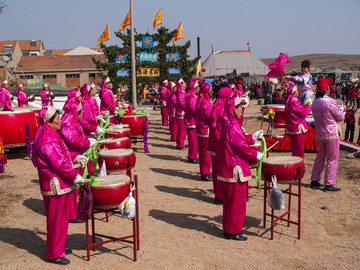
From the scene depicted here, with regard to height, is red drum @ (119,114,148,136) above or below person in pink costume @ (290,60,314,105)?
below

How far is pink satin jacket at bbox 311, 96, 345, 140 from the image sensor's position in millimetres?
7586

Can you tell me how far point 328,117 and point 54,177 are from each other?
5.33 meters

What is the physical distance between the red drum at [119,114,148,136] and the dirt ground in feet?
8.41

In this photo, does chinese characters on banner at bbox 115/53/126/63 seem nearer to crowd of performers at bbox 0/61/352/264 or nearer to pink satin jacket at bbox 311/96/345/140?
crowd of performers at bbox 0/61/352/264

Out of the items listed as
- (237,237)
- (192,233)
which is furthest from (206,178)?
(237,237)

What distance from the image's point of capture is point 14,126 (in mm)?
10625

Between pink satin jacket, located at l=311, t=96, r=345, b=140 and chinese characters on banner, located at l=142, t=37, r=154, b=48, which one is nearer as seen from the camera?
pink satin jacket, located at l=311, t=96, r=345, b=140

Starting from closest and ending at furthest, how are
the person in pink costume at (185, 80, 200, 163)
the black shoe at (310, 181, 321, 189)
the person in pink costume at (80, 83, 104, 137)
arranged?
1. the person in pink costume at (80, 83, 104, 137)
2. the black shoe at (310, 181, 321, 189)
3. the person in pink costume at (185, 80, 200, 163)

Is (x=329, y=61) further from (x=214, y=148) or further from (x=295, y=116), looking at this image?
(x=214, y=148)

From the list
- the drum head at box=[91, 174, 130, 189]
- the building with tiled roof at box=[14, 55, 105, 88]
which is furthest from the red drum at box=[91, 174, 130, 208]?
the building with tiled roof at box=[14, 55, 105, 88]

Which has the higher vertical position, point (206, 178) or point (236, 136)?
point (236, 136)

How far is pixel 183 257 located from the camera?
16.5 feet

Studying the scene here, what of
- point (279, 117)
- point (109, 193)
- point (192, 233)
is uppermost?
point (279, 117)

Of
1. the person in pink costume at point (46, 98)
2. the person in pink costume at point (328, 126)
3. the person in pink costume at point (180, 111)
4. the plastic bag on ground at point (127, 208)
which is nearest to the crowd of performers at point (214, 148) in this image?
the person in pink costume at point (328, 126)
